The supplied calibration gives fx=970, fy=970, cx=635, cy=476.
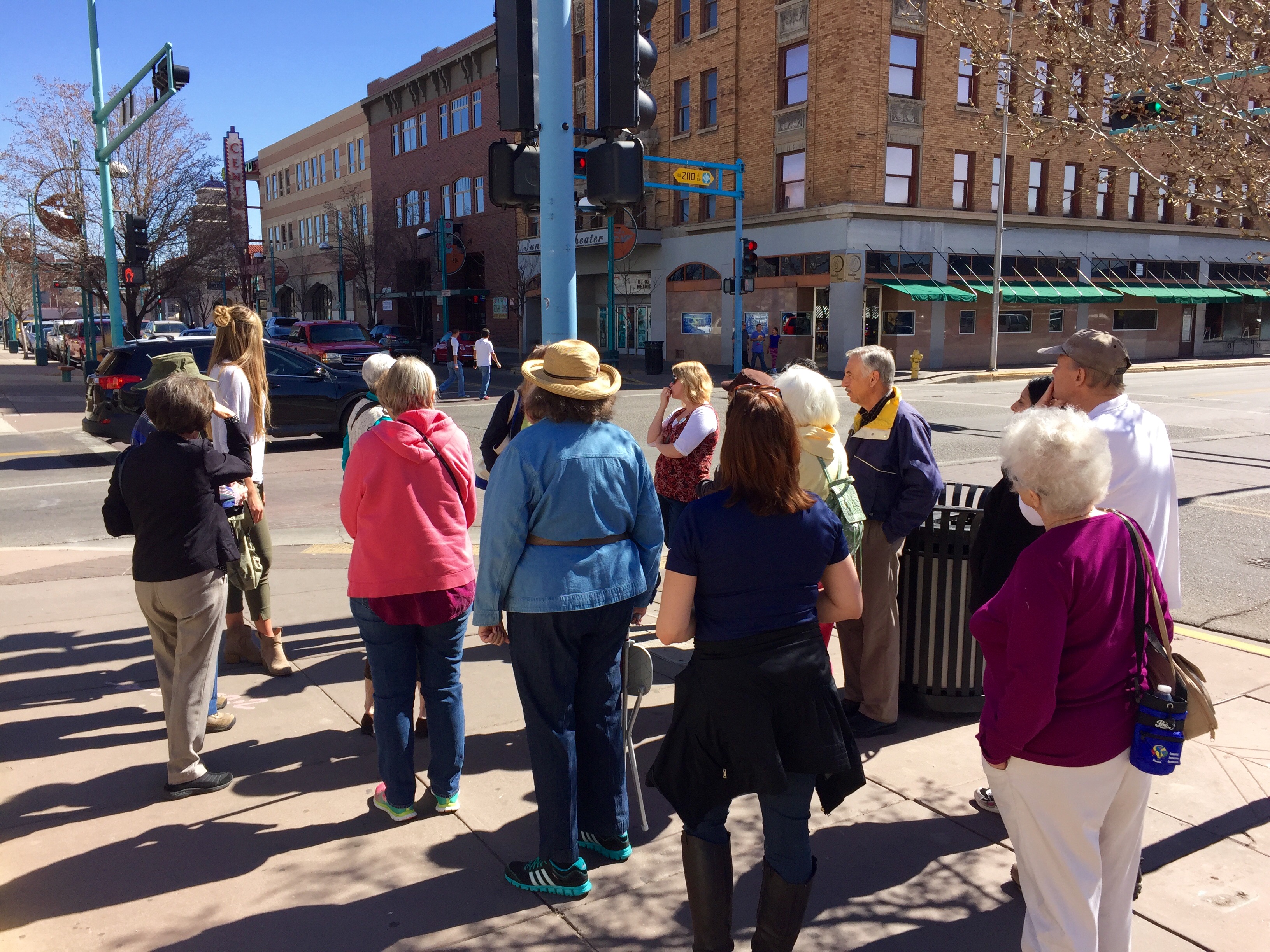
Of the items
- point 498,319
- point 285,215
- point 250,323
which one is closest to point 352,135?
point 285,215

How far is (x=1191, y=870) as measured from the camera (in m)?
3.51

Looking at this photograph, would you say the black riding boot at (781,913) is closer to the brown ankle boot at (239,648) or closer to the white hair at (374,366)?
the white hair at (374,366)

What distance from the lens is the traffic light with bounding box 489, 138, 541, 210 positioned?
5.82 meters

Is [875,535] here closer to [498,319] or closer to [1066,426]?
[1066,426]

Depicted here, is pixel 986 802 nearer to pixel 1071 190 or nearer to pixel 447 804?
pixel 447 804

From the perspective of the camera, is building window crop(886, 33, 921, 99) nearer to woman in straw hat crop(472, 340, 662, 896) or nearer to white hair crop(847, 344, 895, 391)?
white hair crop(847, 344, 895, 391)

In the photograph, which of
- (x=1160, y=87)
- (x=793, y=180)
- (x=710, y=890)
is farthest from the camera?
(x=793, y=180)

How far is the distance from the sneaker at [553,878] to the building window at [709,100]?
3530 centimetres

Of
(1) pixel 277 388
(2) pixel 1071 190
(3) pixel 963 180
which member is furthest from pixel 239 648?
(2) pixel 1071 190

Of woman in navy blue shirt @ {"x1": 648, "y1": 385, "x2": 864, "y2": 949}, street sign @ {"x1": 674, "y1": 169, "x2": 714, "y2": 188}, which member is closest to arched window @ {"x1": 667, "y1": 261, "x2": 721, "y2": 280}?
street sign @ {"x1": 674, "y1": 169, "x2": 714, "y2": 188}

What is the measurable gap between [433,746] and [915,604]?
7.80 feet

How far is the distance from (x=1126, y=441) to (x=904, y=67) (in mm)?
31638

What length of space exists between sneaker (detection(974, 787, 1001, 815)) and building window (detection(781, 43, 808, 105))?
1239 inches

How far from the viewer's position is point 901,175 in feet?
104
